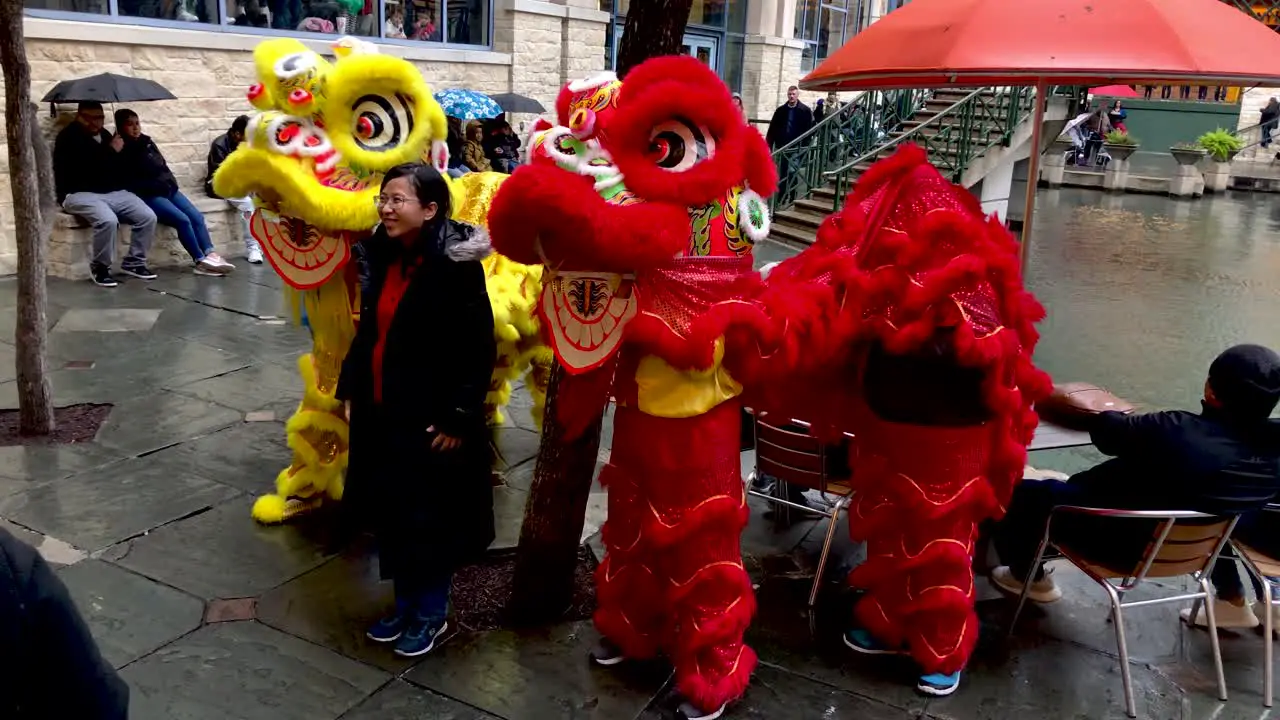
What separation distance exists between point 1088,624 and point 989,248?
1768 mm

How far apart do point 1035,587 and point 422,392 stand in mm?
2639

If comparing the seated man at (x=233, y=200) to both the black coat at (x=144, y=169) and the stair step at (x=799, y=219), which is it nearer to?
the black coat at (x=144, y=169)

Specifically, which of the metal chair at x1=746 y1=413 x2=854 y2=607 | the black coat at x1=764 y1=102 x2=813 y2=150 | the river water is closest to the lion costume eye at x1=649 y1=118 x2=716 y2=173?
the metal chair at x1=746 y1=413 x2=854 y2=607

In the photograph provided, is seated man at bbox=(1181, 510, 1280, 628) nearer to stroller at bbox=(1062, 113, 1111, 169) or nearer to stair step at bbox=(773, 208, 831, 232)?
stair step at bbox=(773, 208, 831, 232)

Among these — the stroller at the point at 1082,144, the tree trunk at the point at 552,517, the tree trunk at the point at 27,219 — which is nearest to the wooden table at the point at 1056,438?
the tree trunk at the point at 552,517

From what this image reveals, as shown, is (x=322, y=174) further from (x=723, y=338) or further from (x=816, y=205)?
(x=816, y=205)

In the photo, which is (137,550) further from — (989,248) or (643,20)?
(989,248)

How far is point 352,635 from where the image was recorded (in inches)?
141

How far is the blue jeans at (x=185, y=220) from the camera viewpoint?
887cm

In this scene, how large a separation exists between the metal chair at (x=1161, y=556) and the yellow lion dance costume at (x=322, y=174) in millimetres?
2606

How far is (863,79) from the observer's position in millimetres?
3465

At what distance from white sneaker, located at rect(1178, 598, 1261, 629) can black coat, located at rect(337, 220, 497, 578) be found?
2.88 meters

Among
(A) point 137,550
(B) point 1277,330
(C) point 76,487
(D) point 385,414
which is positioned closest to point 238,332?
(C) point 76,487

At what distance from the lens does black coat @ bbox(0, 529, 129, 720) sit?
1355 mm
